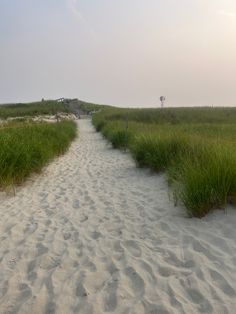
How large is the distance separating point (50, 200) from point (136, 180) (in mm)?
2168

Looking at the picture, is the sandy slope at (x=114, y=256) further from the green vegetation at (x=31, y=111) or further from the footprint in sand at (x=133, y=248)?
the green vegetation at (x=31, y=111)

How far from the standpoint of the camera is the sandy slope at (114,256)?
9.40 ft

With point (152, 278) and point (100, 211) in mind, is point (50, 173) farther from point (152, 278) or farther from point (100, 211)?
point (152, 278)

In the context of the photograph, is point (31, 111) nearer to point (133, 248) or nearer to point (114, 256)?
point (133, 248)

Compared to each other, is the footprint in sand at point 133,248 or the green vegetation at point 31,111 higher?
the footprint in sand at point 133,248

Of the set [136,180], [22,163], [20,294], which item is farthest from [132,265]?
[22,163]

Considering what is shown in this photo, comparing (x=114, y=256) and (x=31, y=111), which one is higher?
(x=114, y=256)

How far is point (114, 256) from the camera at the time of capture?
3.74 metres

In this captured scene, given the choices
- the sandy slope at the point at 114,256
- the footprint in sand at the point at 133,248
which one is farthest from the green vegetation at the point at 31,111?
the footprint in sand at the point at 133,248

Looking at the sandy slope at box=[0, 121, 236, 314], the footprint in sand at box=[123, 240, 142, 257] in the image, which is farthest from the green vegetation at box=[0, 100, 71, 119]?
the footprint in sand at box=[123, 240, 142, 257]

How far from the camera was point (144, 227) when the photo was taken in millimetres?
4598

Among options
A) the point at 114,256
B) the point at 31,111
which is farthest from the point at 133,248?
the point at 31,111

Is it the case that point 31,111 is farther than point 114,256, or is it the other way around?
point 31,111

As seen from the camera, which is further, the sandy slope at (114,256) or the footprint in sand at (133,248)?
the footprint in sand at (133,248)
